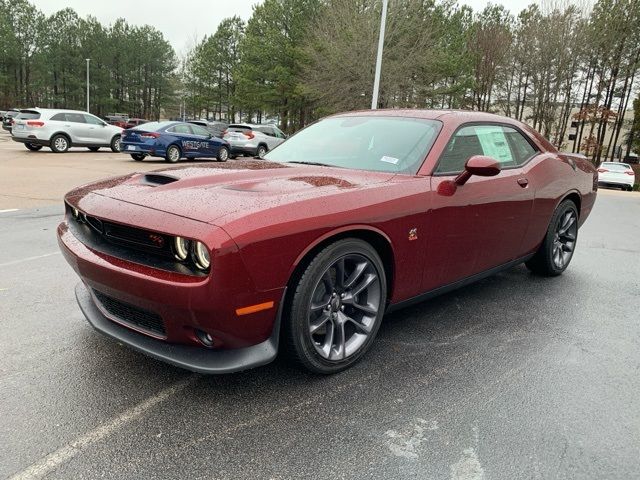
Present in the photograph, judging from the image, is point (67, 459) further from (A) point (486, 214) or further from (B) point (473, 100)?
(B) point (473, 100)

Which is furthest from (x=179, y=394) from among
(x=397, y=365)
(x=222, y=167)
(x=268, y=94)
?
(x=268, y=94)

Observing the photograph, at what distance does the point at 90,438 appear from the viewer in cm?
210

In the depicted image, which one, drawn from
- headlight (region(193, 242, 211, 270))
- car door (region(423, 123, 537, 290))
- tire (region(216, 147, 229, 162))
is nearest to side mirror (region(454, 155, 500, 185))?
car door (region(423, 123, 537, 290))

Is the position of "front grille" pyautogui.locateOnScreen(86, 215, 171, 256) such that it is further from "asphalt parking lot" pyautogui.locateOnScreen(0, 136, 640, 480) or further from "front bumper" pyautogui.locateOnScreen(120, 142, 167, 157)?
"front bumper" pyautogui.locateOnScreen(120, 142, 167, 157)

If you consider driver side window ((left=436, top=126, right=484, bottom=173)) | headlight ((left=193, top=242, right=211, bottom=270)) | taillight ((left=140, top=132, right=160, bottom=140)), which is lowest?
headlight ((left=193, top=242, right=211, bottom=270))

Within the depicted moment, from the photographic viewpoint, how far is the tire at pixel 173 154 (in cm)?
1629

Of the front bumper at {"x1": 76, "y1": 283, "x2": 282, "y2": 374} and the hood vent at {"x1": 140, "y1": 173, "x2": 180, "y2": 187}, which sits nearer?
the front bumper at {"x1": 76, "y1": 283, "x2": 282, "y2": 374}

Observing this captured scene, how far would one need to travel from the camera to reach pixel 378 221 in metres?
2.69

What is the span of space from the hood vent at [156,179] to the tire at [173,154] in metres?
14.1

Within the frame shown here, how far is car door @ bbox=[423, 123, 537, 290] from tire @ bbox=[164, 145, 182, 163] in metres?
13.9

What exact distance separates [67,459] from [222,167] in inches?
74.2

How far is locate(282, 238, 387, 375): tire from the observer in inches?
95.1

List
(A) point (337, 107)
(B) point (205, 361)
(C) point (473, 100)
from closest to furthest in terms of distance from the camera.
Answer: (B) point (205, 361) < (A) point (337, 107) < (C) point (473, 100)

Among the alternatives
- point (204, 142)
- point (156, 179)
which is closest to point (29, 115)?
point (204, 142)
